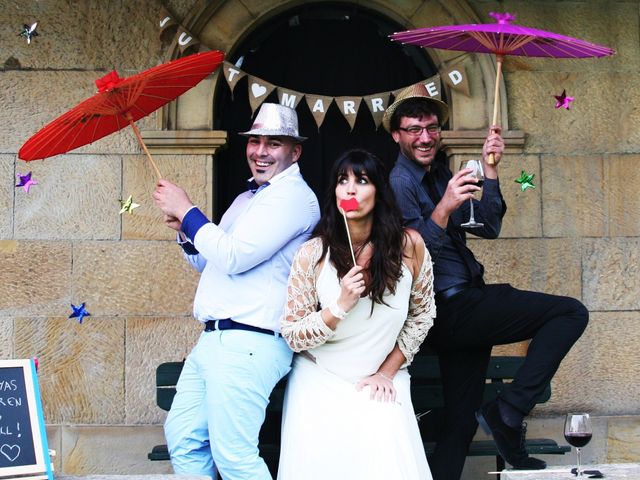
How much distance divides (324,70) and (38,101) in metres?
1.80

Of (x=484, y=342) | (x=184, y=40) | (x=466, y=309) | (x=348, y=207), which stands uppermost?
(x=184, y=40)

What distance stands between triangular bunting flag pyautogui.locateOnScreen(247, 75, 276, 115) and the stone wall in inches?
11.2

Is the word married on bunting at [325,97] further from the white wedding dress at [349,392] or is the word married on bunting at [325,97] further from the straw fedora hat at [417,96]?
the white wedding dress at [349,392]

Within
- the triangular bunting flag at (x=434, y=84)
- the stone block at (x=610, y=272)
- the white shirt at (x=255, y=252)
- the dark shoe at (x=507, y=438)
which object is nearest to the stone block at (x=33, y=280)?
the white shirt at (x=255, y=252)

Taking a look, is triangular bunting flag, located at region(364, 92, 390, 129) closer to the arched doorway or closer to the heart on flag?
the arched doorway

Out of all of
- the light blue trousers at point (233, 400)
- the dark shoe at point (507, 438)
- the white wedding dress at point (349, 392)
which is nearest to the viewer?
the white wedding dress at point (349, 392)

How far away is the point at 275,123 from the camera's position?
436 centimetres

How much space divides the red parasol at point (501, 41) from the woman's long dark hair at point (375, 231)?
55 centimetres

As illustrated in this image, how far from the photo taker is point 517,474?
350 centimetres

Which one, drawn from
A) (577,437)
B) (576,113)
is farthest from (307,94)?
(577,437)

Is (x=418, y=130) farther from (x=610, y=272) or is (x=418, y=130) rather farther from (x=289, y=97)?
(x=610, y=272)

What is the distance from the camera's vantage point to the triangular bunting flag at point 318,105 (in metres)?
5.79

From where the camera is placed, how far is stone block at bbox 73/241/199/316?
5.80 metres

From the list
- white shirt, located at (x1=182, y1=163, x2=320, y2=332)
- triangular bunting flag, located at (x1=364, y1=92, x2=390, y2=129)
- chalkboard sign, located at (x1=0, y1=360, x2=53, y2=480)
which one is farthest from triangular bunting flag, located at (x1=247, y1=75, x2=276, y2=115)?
chalkboard sign, located at (x1=0, y1=360, x2=53, y2=480)
